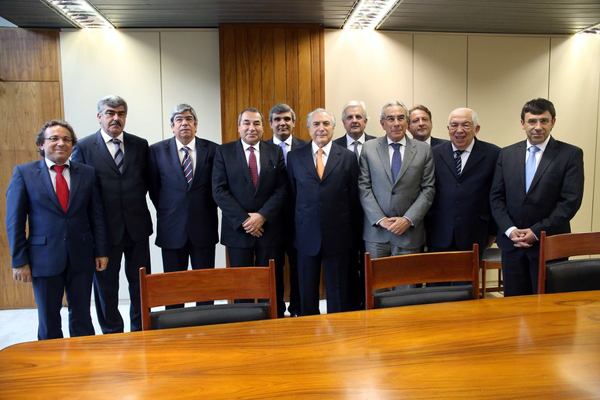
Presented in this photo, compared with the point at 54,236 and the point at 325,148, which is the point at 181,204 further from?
the point at 325,148

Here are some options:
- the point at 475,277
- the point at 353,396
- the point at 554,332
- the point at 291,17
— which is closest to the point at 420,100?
the point at 291,17

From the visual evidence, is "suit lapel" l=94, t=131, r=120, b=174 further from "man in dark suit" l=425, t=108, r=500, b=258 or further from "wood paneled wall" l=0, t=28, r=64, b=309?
"man in dark suit" l=425, t=108, r=500, b=258

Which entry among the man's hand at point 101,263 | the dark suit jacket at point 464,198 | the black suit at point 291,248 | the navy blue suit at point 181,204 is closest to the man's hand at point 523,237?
the dark suit jacket at point 464,198

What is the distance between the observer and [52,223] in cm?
296

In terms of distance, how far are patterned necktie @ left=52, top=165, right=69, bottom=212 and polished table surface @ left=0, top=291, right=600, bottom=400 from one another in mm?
1611

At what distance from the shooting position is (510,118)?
5.25 metres

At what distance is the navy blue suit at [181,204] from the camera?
355 cm

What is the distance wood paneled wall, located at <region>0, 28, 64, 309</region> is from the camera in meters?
4.61

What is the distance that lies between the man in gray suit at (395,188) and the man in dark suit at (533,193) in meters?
0.53

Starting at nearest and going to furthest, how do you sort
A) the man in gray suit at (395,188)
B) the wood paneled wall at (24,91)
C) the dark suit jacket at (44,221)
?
1. the dark suit jacket at (44,221)
2. the man in gray suit at (395,188)
3. the wood paneled wall at (24,91)

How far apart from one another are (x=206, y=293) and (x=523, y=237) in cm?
223

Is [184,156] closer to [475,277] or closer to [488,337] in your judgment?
[475,277]

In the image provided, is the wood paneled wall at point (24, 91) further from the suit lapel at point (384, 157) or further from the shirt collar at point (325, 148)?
the suit lapel at point (384, 157)

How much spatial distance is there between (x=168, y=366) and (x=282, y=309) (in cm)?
270
